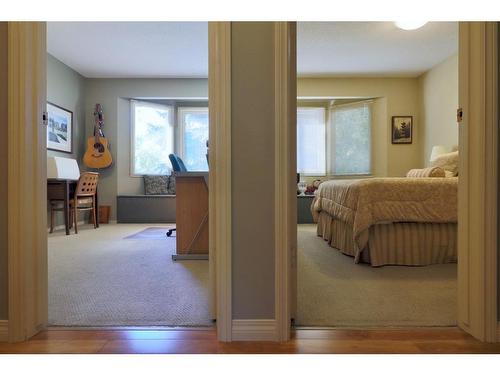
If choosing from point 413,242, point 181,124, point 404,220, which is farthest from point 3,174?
point 181,124

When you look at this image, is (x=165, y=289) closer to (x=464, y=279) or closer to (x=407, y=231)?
(x=464, y=279)

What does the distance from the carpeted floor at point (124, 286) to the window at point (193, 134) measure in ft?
9.42

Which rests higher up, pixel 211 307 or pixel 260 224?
pixel 260 224

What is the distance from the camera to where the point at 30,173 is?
134 cm

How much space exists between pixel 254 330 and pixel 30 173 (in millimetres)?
1154

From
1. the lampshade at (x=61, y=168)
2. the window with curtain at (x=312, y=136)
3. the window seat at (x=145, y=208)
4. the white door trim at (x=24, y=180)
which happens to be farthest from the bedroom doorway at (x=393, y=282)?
the lampshade at (x=61, y=168)

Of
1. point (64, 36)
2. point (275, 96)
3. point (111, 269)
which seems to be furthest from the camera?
point (64, 36)

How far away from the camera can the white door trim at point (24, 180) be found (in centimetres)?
131

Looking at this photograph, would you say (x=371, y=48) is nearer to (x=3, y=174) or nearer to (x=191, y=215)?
(x=191, y=215)

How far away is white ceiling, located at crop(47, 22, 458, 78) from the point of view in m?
3.79

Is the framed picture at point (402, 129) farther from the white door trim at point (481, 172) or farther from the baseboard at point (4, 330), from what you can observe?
the baseboard at point (4, 330)
